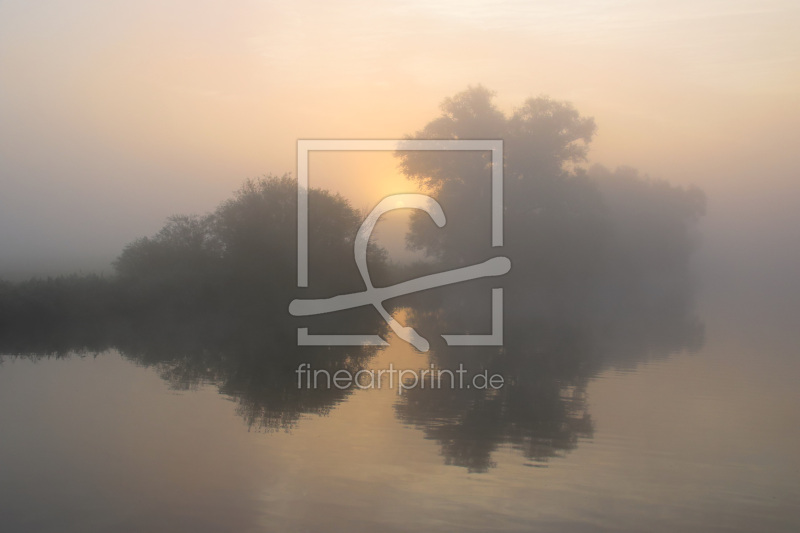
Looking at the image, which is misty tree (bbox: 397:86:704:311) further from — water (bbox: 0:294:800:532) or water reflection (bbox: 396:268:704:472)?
water (bbox: 0:294:800:532)

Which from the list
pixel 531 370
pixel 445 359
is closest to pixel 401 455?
pixel 531 370

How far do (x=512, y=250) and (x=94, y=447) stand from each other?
89.1 ft

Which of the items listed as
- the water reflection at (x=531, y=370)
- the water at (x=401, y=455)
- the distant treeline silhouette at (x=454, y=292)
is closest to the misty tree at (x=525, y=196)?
the distant treeline silhouette at (x=454, y=292)

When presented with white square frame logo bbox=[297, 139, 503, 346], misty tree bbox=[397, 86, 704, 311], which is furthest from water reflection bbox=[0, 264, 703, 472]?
misty tree bbox=[397, 86, 704, 311]

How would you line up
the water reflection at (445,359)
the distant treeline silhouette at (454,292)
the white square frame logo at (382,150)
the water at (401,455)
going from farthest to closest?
the white square frame logo at (382,150) → the distant treeline silhouette at (454,292) → the water reflection at (445,359) → the water at (401,455)

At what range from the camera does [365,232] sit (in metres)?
25.7

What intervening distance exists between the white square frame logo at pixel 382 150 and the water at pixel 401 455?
17.7 ft

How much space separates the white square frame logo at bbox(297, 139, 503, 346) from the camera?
17.4 m

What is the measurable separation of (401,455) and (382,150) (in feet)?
73.6

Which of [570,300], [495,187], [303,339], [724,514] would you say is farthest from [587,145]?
[724,514]

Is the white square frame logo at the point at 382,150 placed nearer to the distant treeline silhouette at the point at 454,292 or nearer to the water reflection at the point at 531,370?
the distant treeline silhouette at the point at 454,292

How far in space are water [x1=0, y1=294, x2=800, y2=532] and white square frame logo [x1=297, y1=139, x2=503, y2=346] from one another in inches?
213

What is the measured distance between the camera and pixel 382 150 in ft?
94.2

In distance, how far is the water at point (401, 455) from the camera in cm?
559
